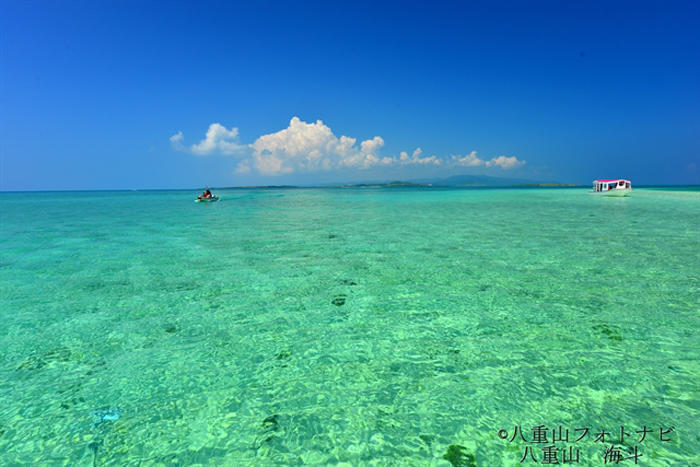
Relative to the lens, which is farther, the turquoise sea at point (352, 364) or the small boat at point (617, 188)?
the small boat at point (617, 188)

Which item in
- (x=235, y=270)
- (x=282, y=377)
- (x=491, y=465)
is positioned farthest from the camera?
(x=235, y=270)

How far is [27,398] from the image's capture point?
4461mm

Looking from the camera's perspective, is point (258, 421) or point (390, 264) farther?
point (390, 264)

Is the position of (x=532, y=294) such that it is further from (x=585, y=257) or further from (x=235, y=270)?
(x=235, y=270)

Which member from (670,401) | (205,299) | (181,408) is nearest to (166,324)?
(205,299)

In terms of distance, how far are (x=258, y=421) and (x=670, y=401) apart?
5.29 m

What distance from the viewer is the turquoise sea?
12.0ft

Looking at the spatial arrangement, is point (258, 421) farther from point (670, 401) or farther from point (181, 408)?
point (670, 401)

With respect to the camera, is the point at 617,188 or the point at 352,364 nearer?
the point at 352,364

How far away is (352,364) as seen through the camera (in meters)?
5.24

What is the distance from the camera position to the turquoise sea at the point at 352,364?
3.64m

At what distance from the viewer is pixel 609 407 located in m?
4.07

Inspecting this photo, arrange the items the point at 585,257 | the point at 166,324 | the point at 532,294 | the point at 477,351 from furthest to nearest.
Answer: the point at 585,257 < the point at 532,294 < the point at 166,324 < the point at 477,351

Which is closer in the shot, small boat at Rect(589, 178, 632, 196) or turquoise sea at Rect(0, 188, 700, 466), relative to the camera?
turquoise sea at Rect(0, 188, 700, 466)
